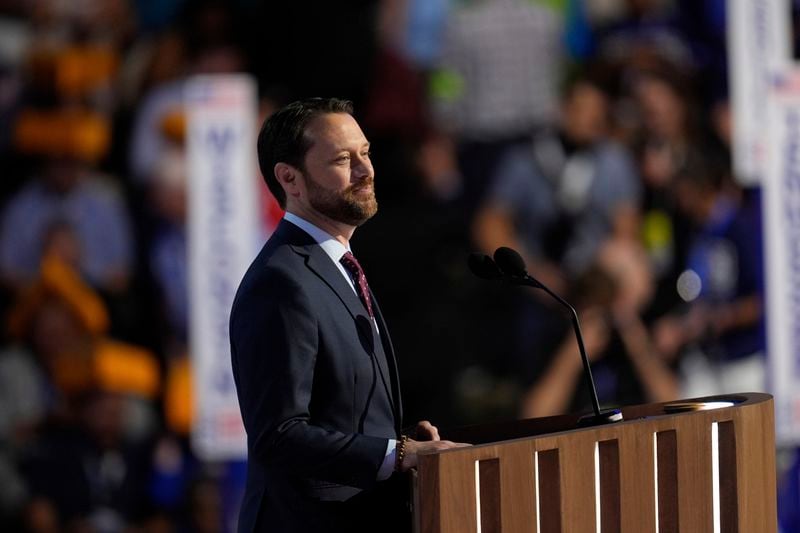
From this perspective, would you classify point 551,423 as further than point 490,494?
Yes

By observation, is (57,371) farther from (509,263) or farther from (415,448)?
(415,448)

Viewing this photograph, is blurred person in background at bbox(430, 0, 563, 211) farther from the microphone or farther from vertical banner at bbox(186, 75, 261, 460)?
the microphone

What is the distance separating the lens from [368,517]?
7.64ft

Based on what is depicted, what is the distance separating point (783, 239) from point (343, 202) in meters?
4.18

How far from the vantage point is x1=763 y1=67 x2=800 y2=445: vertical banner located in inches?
241

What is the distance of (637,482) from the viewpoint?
2252 millimetres

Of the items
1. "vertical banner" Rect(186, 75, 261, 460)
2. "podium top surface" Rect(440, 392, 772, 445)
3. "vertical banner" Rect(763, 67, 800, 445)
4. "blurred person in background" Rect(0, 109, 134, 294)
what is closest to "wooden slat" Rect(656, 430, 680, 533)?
"podium top surface" Rect(440, 392, 772, 445)

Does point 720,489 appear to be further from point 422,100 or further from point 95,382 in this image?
point 95,382

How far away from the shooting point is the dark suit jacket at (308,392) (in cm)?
220

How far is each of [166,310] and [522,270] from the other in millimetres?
4608

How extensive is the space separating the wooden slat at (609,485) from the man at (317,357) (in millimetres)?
262

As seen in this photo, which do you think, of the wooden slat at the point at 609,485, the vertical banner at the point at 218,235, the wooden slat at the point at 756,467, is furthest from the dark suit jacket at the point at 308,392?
the vertical banner at the point at 218,235

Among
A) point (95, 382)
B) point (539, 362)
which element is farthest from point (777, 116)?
point (95, 382)

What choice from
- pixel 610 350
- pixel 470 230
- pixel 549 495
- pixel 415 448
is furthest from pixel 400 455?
pixel 610 350
